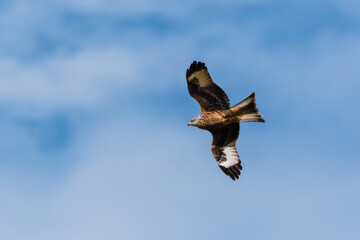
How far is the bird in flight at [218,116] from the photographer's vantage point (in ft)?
52.2

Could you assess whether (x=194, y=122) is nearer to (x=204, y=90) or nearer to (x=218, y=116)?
(x=218, y=116)

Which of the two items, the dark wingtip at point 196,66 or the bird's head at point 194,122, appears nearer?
the dark wingtip at point 196,66

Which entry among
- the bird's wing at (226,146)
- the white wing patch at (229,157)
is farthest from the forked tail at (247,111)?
the white wing patch at (229,157)

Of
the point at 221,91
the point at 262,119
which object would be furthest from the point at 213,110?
the point at 262,119

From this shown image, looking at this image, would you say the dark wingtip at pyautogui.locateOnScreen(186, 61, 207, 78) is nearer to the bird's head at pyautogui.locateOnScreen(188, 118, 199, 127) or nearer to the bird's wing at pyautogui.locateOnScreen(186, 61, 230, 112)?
the bird's wing at pyautogui.locateOnScreen(186, 61, 230, 112)

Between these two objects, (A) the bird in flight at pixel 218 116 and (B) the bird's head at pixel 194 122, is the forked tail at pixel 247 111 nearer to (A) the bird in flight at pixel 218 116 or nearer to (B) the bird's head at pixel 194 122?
(A) the bird in flight at pixel 218 116

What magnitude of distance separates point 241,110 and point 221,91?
968 mm

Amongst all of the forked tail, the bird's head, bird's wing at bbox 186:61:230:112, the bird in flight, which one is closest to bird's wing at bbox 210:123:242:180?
the bird in flight

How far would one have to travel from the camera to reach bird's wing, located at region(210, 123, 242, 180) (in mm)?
16406

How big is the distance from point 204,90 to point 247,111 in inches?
64.7

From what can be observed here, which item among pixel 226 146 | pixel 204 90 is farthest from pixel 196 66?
pixel 226 146

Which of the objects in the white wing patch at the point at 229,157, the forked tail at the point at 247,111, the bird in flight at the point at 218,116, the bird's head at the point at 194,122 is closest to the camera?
the forked tail at the point at 247,111

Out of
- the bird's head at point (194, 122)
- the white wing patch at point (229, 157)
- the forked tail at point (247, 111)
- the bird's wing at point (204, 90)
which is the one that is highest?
the bird's wing at point (204, 90)

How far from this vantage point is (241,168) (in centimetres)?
1620
